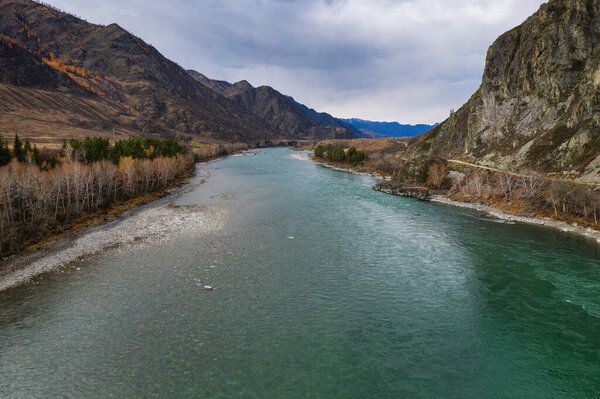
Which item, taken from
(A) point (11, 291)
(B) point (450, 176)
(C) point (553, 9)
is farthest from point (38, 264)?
(C) point (553, 9)

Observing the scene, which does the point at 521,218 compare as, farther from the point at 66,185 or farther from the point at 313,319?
the point at 66,185

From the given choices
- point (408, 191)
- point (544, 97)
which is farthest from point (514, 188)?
point (544, 97)

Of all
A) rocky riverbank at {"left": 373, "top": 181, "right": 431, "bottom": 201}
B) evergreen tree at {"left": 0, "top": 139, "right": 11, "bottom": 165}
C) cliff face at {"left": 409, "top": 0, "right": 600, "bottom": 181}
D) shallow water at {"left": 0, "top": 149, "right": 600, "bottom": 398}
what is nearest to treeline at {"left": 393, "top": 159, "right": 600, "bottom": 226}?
rocky riverbank at {"left": 373, "top": 181, "right": 431, "bottom": 201}

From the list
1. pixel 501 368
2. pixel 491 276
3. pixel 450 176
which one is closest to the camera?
pixel 501 368

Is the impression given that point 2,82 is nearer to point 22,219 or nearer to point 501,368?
point 22,219

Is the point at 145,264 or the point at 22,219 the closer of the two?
the point at 145,264

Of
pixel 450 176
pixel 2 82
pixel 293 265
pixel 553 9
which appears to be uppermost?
pixel 553 9

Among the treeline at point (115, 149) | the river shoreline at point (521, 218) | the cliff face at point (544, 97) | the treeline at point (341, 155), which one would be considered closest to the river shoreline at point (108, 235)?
the treeline at point (115, 149)
